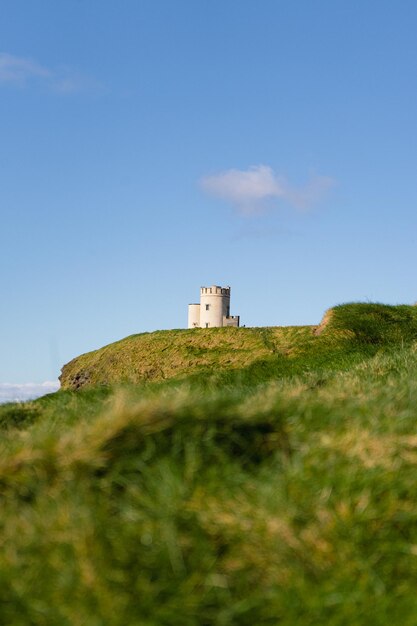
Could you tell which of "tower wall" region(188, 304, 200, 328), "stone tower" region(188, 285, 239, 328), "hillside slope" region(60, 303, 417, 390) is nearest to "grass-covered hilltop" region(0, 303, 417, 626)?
"hillside slope" region(60, 303, 417, 390)

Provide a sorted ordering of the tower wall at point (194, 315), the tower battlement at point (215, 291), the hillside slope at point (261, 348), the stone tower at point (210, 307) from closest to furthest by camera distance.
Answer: the hillside slope at point (261, 348)
the stone tower at point (210, 307)
the tower battlement at point (215, 291)
the tower wall at point (194, 315)

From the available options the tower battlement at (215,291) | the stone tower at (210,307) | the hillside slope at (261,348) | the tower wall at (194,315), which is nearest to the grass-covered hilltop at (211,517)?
the hillside slope at (261,348)

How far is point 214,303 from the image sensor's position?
10381 centimetres

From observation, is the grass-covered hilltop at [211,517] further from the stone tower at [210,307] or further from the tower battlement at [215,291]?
the tower battlement at [215,291]

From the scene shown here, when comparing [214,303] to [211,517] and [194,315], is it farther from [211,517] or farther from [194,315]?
[211,517]

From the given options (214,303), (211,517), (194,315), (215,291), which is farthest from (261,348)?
(194,315)

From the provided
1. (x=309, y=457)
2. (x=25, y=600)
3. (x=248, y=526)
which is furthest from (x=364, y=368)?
(x=25, y=600)

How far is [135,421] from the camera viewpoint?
5758 millimetres

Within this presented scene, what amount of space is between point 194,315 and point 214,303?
373 cm

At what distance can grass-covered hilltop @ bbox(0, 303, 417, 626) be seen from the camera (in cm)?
447

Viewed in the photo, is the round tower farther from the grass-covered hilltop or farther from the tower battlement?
the grass-covered hilltop

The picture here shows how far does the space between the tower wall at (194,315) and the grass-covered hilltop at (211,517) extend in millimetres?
98083

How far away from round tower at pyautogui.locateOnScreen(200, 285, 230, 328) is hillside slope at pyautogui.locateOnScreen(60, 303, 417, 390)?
69.1 metres

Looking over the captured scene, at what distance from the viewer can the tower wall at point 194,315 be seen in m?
105
